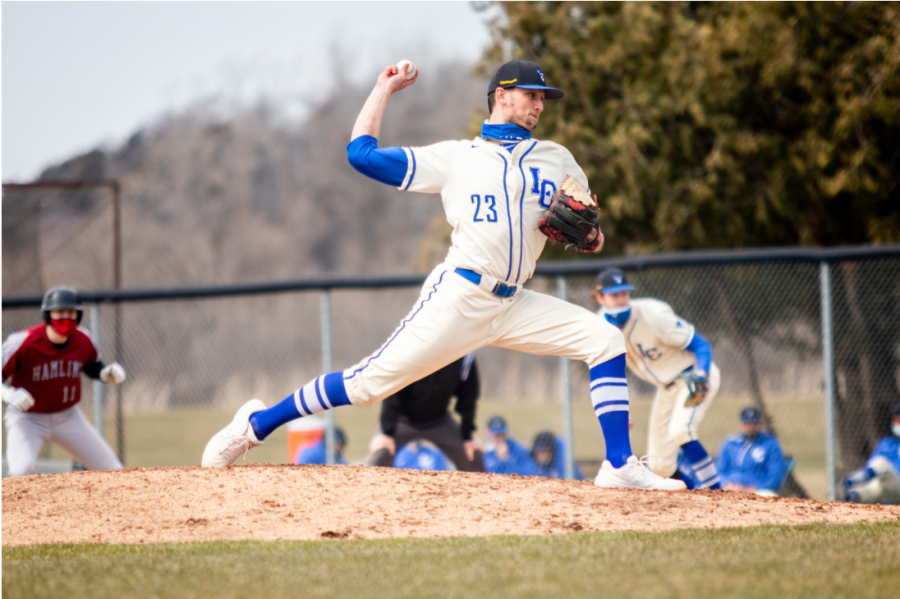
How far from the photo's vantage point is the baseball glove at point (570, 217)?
166 inches

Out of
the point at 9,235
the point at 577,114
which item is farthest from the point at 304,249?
the point at 577,114

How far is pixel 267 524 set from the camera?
411 centimetres

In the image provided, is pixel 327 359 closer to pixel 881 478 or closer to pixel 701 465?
pixel 701 465

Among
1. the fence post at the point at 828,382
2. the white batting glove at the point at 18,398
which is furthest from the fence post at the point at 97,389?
the fence post at the point at 828,382

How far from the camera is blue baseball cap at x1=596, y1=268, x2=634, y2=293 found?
667 centimetres

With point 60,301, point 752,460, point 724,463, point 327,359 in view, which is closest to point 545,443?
point 724,463

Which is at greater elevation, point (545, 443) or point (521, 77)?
point (521, 77)

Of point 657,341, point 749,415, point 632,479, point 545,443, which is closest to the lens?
point 632,479

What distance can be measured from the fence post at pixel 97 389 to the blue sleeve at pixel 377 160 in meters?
4.83

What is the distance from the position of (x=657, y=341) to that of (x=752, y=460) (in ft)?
7.56

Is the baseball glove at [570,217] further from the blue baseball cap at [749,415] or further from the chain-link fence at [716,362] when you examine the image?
the blue baseball cap at [749,415]

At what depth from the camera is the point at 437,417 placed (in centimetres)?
756

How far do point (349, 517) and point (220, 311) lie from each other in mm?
16528

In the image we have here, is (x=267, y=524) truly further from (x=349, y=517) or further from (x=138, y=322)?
(x=138, y=322)
